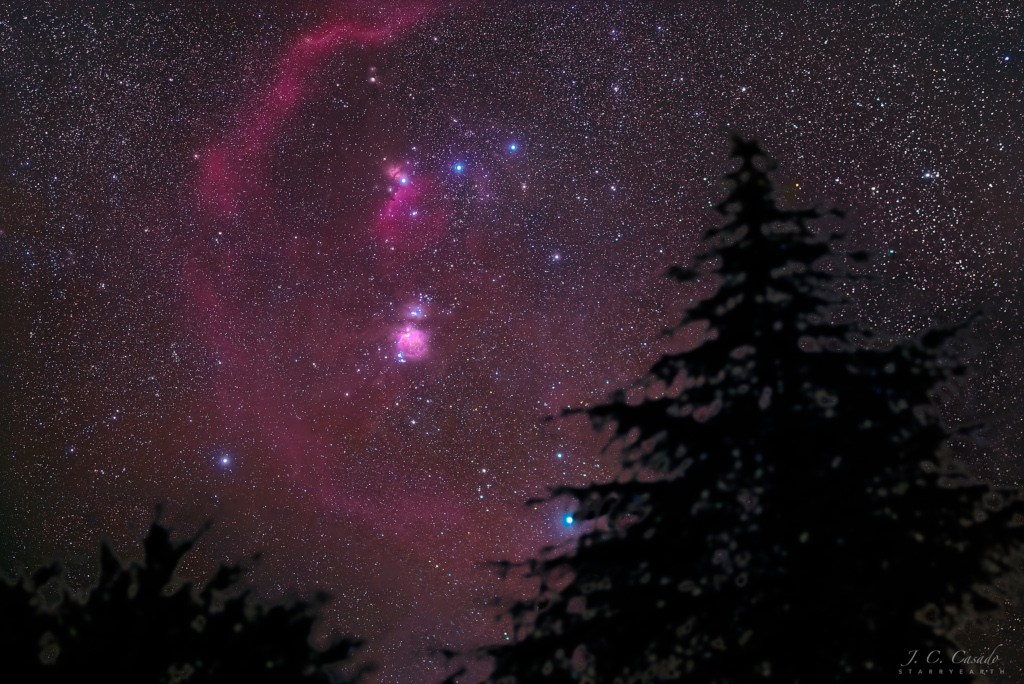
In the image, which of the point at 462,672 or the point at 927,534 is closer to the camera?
the point at 927,534

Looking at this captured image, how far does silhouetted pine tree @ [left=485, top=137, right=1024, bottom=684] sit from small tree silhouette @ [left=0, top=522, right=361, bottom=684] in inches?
61.6

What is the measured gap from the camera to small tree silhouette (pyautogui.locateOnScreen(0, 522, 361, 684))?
169 inches

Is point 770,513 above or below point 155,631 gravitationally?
below

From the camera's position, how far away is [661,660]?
439 cm

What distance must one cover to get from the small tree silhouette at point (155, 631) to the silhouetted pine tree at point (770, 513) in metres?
1.57

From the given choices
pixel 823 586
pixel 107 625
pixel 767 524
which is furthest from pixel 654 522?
pixel 107 625

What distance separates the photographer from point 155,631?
448cm

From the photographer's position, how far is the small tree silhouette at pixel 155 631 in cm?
428

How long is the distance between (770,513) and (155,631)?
13.1 ft

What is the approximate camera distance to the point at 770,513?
4129 millimetres

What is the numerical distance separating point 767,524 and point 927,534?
91 centimetres

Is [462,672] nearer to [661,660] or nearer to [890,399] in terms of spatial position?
[661,660]

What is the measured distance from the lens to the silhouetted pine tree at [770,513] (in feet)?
13.0

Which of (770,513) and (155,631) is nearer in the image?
(770,513)
